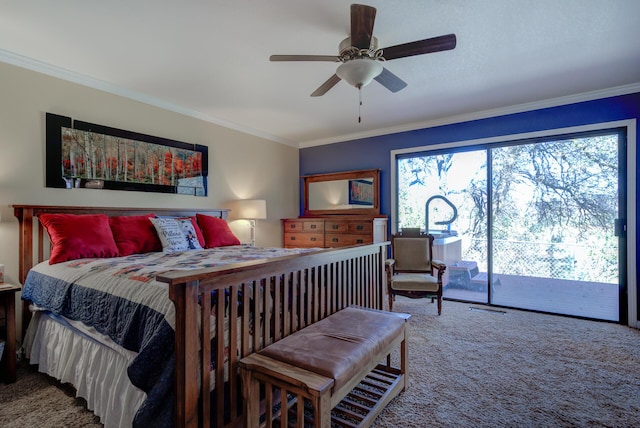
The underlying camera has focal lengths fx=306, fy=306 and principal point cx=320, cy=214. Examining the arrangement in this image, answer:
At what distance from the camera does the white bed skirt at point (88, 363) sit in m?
1.58

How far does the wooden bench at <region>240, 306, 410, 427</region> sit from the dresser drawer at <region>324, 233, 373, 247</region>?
241cm

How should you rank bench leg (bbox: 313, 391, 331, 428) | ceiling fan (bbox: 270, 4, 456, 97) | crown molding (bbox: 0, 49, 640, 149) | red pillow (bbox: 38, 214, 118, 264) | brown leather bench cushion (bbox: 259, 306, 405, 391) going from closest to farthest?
bench leg (bbox: 313, 391, 331, 428)
brown leather bench cushion (bbox: 259, 306, 405, 391)
ceiling fan (bbox: 270, 4, 456, 97)
red pillow (bbox: 38, 214, 118, 264)
crown molding (bbox: 0, 49, 640, 149)

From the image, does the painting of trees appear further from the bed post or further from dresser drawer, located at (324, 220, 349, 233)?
the bed post

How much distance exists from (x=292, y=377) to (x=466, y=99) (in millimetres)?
Answer: 3564

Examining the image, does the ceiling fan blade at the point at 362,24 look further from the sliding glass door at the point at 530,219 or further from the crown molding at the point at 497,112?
the sliding glass door at the point at 530,219

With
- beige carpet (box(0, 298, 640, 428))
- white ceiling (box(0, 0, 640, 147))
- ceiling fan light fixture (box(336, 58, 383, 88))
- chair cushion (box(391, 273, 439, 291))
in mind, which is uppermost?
white ceiling (box(0, 0, 640, 147))

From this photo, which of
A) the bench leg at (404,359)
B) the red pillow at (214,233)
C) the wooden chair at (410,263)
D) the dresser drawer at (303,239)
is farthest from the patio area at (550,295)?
the red pillow at (214,233)

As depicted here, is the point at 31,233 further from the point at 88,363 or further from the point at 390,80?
the point at 390,80

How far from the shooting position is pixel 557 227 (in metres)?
3.65

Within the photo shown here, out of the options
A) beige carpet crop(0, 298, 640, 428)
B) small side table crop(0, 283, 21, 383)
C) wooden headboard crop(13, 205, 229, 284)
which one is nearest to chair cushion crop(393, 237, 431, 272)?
beige carpet crop(0, 298, 640, 428)

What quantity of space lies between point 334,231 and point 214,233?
1.89 m

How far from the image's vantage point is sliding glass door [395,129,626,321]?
134 inches

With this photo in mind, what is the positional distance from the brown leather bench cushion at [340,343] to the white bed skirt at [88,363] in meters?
0.74

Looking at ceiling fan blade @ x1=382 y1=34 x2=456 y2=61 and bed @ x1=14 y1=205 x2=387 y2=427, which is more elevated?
ceiling fan blade @ x1=382 y1=34 x2=456 y2=61
